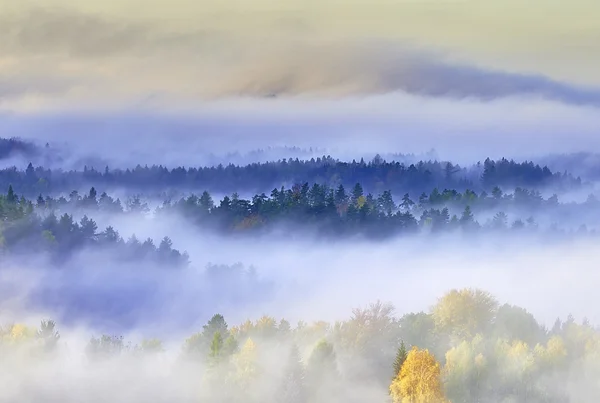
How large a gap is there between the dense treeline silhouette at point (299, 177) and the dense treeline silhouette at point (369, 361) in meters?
66.1

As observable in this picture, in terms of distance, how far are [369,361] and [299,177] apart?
85.6 metres

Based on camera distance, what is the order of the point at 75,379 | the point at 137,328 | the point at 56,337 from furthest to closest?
the point at 137,328 → the point at 56,337 → the point at 75,379

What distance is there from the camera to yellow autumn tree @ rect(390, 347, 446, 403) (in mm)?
48281

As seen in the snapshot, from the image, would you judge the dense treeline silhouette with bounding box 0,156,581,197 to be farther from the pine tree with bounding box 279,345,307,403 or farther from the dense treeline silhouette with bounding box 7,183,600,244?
the pine tree with bounding box 279,345,307,403

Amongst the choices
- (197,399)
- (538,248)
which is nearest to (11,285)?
(197,399)

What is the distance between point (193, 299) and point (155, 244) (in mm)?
20522

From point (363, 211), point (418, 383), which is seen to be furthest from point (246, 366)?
point (363, 211)

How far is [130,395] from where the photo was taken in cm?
5328

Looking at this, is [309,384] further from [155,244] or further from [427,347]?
[155,244]

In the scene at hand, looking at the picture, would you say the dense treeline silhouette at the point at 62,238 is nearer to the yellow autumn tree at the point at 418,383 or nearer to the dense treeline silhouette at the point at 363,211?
the dense treeline silhouette at the point at 363,211

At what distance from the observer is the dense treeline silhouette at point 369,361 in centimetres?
5053

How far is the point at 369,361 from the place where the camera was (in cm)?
5438

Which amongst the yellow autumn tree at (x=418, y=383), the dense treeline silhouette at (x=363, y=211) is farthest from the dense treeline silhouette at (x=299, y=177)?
the yellow autumn tree at (x=418, y=383)

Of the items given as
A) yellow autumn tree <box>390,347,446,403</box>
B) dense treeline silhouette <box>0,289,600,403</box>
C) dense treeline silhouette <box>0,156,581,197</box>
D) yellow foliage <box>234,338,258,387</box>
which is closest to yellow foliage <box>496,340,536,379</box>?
dense treeline silhouette <box>0,289,600,403</box>
